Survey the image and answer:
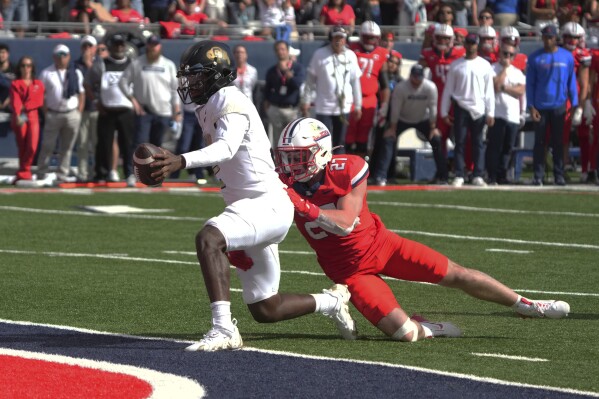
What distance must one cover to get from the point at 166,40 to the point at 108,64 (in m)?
3.01

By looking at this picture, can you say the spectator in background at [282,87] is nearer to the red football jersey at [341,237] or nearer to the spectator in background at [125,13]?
the spectator in background at [125,13]

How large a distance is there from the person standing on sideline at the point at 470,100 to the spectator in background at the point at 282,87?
1989mm

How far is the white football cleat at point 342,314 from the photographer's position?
743cm

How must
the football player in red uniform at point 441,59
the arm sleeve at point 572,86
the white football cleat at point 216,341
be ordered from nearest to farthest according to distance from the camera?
the white football cleat at point 216,341 < the arm sleeve at point 572,86 < the football player in red uniform at point 441,59

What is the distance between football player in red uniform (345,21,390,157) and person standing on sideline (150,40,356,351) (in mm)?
11075

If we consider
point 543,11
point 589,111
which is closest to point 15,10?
point 543,11

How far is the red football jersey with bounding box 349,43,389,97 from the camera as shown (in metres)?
18.4

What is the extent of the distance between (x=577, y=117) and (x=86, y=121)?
21.5 feet

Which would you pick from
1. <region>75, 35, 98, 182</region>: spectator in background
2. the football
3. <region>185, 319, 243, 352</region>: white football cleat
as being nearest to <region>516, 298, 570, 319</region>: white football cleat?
<region>185, 319, 243, 352</region>: white football cleat

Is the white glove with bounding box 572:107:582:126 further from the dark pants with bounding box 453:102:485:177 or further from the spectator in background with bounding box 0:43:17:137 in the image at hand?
A: the spectator in background with bounding box 0:43:17:137

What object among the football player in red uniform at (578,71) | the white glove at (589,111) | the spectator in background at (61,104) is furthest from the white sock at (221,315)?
the white glove at (589,111)

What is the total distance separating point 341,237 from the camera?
7.58 meters

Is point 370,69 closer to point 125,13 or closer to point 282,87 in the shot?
point 282,87

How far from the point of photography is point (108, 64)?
18.3 meters
